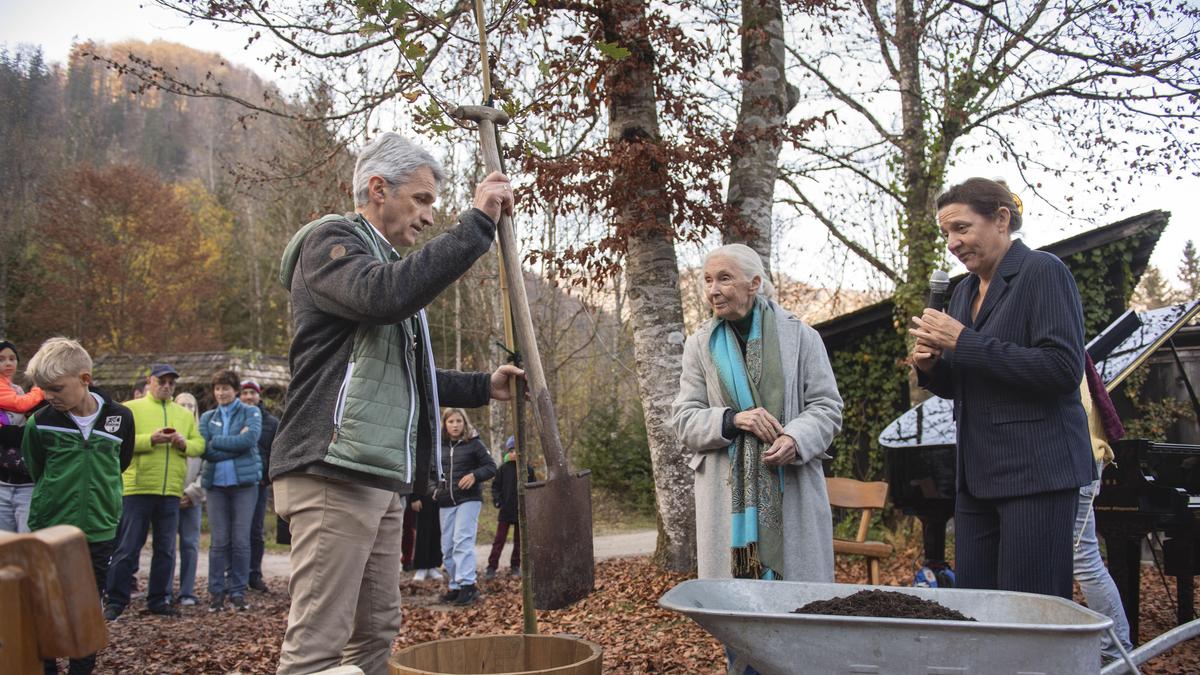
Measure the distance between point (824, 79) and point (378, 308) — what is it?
1352 centimetres

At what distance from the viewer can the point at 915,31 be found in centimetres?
1270

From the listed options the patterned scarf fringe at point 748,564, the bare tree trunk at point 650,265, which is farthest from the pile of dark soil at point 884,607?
the bare tree trunk at point 650,265

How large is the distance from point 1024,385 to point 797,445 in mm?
824

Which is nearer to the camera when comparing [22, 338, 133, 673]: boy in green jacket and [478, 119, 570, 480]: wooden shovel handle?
[478, 119, 570, 480]: wooden shovel handle

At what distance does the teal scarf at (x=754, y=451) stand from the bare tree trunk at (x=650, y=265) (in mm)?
3870

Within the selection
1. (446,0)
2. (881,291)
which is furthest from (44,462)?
(881,291)

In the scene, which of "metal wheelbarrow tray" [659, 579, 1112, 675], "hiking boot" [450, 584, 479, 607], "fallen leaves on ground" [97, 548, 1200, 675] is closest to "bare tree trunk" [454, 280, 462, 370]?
"hiking boot" [450, 584, 479, 607]

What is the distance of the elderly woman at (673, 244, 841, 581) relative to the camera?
3559 mm

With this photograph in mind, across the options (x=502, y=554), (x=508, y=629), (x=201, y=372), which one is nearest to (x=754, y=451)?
(x=508, y=629)

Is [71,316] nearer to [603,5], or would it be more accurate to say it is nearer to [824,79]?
[824,79]

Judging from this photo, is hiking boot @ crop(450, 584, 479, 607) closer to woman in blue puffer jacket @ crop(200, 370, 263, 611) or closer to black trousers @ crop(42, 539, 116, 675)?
woman in blue puffer jacket @ crop(200, 370, 263, 611)

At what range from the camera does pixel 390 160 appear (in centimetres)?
301

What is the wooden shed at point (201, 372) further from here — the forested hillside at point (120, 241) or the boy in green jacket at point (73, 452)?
the boy in green jacket at point (73, 452)

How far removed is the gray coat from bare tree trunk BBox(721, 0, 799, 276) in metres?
4.18
